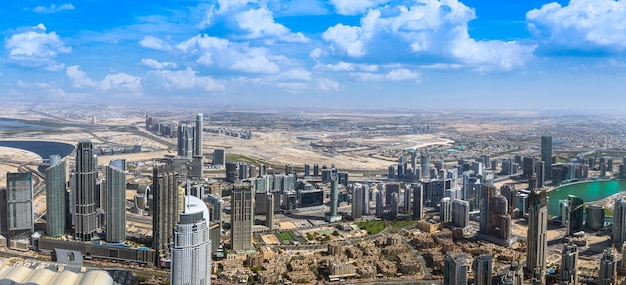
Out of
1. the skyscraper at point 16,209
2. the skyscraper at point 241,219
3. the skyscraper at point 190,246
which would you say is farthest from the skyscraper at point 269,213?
the skyscraper at point 16,209

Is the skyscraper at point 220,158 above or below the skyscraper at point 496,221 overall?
above

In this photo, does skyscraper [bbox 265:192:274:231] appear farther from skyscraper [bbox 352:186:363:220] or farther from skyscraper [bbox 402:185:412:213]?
skyscraper [bbox 402:185:412:213]

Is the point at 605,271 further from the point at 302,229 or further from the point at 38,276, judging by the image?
the point at 38,276

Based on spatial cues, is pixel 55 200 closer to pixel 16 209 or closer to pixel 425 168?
pixel 16 209

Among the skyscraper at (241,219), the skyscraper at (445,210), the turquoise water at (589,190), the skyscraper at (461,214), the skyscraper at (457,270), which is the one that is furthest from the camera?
the turquoise water at (589,190)

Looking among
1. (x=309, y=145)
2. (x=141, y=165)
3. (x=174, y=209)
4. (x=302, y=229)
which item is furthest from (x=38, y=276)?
(x=309, y=145)

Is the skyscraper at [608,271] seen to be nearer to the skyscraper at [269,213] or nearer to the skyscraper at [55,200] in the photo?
the skyscraper at [269,213]

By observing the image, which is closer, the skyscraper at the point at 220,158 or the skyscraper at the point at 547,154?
the skyscraper at the point at 547,154
